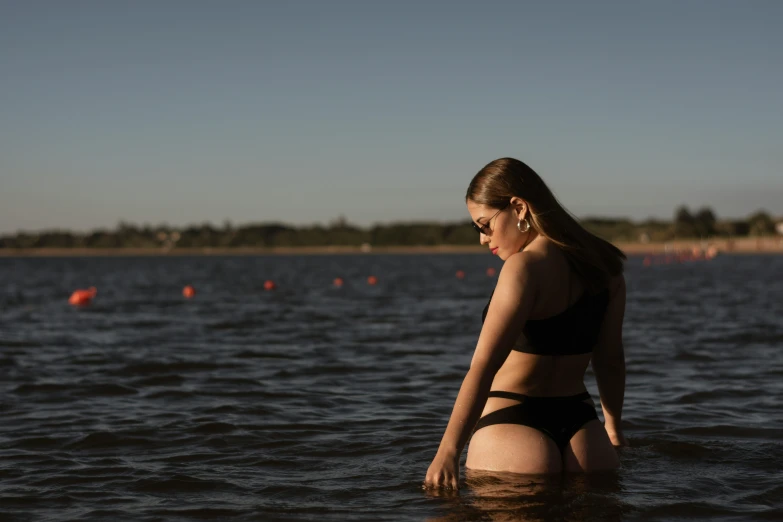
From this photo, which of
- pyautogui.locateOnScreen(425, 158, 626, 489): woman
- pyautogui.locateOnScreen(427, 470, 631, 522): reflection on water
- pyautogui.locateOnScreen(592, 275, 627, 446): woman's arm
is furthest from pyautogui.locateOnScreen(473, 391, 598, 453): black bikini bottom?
pyautogui.locateOnScreen(592, 275, 627, 446): woman's arm

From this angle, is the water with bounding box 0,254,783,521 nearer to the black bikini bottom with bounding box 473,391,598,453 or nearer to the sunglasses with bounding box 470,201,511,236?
the black bikini bottom with bounding box 473,391,598,453

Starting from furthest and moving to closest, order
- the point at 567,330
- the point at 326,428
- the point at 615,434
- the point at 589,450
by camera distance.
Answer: the point at 326,428
the point at 615,434
the point at 589,450
the point at 567,330

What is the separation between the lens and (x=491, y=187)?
460 cm

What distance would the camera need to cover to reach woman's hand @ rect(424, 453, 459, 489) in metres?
4.42

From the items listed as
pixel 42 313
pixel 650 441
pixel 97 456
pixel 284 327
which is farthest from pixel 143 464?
pixel 42 313

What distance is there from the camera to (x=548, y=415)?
4.85 meters

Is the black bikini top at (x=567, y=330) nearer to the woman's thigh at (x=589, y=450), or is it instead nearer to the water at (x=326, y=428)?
the woman's thigh at (x=589, y=450)

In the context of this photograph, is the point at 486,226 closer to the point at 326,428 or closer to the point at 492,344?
the point at 492,344

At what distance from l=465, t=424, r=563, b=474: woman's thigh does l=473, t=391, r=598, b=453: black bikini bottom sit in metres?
0.04

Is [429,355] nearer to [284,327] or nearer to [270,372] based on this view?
[270,372]

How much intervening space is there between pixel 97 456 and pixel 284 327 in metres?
13.0

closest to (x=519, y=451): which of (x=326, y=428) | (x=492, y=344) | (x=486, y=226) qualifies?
(x=492, y=344)

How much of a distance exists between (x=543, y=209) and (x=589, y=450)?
1.45 meters

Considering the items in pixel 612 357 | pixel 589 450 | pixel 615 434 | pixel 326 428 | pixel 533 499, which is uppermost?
pixel 612 357
